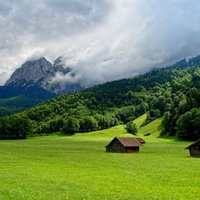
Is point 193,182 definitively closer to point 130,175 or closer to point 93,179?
point 130,175

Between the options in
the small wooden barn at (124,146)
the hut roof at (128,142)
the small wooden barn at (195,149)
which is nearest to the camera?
the small wooden barn at (195,149)

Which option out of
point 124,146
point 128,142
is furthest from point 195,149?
point 128,142

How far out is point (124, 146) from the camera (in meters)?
77.2

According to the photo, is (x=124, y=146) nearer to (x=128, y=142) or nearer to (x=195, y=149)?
(x=128, y=142)

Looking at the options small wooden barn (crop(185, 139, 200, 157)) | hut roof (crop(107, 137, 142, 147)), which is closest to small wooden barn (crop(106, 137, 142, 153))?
hut roof (crop(107, 137, 142, 147))

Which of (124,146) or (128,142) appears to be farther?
(128,142)

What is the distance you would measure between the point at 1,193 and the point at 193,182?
21860 millimetres

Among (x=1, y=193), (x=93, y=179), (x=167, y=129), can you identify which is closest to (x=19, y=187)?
(x=1, y=193)

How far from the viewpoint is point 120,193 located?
24.8 metres

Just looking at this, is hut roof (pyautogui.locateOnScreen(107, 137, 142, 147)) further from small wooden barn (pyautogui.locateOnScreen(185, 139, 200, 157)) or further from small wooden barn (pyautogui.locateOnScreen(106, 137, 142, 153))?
small wooden barn (pyautogui.locateOnScreen(185, 139, 200, 157))

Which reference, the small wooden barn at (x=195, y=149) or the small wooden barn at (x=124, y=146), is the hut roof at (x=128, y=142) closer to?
the small wooden barn at (x=124, y=146)

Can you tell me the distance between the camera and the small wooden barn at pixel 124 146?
78.1 meters

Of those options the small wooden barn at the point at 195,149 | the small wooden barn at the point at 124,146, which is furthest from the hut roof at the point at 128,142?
the small wooden barn at the point at 195,149

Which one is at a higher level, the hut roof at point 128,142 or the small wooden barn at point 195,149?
the hut roof at point 128,142
